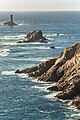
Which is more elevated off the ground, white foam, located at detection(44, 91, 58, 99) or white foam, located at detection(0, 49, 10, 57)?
white foam, located at detection(44, 91, 58, 99)

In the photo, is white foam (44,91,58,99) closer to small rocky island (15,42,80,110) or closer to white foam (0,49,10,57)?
small rocky island (15,42,80,110)

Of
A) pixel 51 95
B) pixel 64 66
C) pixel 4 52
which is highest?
pixel 64 66

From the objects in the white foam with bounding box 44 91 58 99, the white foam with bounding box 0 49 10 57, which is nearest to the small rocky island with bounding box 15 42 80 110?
the white foam with bounding box 44 91 58 99

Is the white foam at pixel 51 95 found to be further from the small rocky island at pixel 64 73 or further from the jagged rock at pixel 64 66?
the jagged rock at pixel 64 66

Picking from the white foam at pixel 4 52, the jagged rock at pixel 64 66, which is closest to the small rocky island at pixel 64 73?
the jagged rock at pixel 64 66

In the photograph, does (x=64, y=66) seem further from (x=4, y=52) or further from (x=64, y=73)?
(x=4, y=52)

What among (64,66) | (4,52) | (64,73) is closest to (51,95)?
(64,73)

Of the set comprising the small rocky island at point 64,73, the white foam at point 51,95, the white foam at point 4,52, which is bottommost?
the white foam at point 4,52

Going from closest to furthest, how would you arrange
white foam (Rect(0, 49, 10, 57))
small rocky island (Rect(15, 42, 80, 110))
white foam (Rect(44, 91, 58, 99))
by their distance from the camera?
small rocky island (Rect(15, 42, 80, 110)) < white foam (Rect(44, 91, 58, 99)) < white foam (Rect(0, 49, 10, 57))

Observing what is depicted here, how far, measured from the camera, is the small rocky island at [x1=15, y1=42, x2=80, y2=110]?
8712 cm

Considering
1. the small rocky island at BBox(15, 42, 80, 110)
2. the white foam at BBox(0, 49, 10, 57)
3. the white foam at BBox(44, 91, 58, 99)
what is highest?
the small rocky island at BBox(15, 42, 80, 110)

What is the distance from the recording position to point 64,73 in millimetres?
101438

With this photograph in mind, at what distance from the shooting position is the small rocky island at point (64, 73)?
87125 millimetres

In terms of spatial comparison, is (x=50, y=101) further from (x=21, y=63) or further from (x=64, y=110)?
(x=21, y=63)
